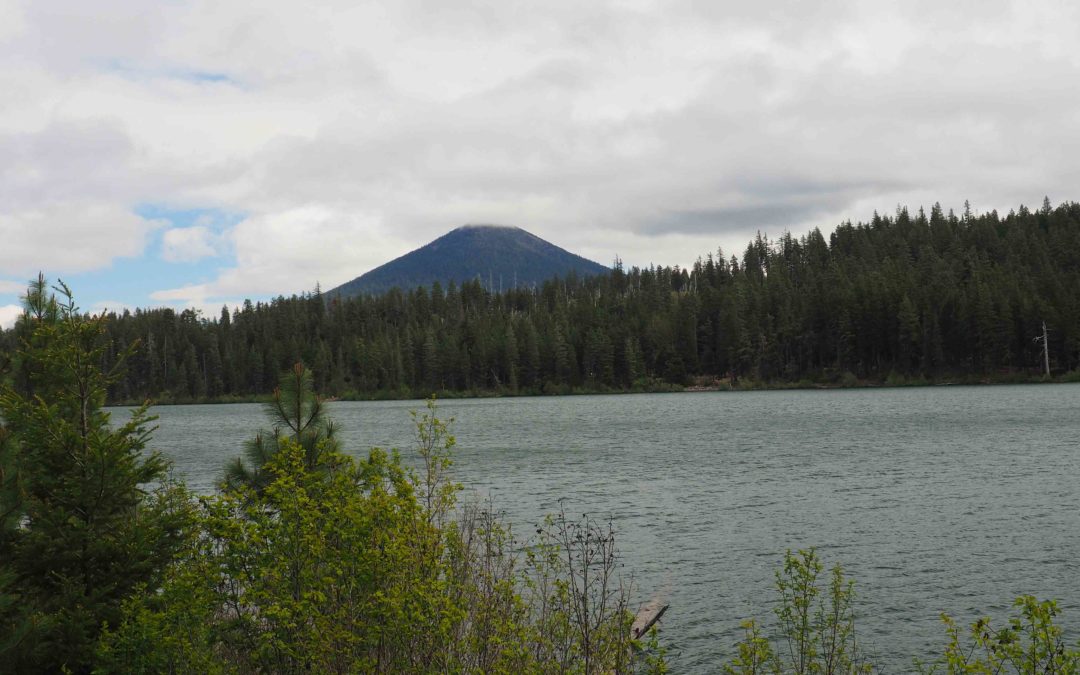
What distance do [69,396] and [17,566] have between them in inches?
103

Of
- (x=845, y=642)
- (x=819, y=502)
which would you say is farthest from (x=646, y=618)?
(x=819, y=502)

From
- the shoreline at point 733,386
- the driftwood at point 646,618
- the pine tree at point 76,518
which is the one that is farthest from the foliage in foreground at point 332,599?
the shoreline at point 733,386

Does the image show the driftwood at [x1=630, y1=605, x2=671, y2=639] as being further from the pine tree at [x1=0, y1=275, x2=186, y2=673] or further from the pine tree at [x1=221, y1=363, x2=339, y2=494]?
the pine tree at [x1=0, y1=275, x2=186, y2=673]

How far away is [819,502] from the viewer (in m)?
37.0

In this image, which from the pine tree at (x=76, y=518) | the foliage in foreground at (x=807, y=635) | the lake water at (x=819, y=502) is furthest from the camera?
the lake water at (x=819, y=502)

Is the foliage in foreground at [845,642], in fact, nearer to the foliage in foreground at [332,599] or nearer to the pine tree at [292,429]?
the foliage in foreground at [332,599]

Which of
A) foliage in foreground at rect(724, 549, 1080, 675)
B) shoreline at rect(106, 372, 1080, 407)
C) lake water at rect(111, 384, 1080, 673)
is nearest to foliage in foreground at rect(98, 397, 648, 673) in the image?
foliage in foreground at rect(724, 549, 1080, 675)

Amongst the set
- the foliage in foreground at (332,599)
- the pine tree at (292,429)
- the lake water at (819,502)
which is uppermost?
the pine tree at (292,429)

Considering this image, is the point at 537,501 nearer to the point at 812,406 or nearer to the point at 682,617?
the point at 682,617

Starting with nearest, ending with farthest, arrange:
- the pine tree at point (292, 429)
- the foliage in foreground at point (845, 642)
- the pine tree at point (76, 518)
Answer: the foliage in foreground at point (845, 642) < the pine tree at point (76, 518) < the pine tree at point (292, 429)

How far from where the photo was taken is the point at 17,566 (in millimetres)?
11867

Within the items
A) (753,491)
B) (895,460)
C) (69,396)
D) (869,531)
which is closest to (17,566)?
(69,396)

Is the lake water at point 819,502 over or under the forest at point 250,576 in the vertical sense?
under

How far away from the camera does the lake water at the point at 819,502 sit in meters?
22.3
